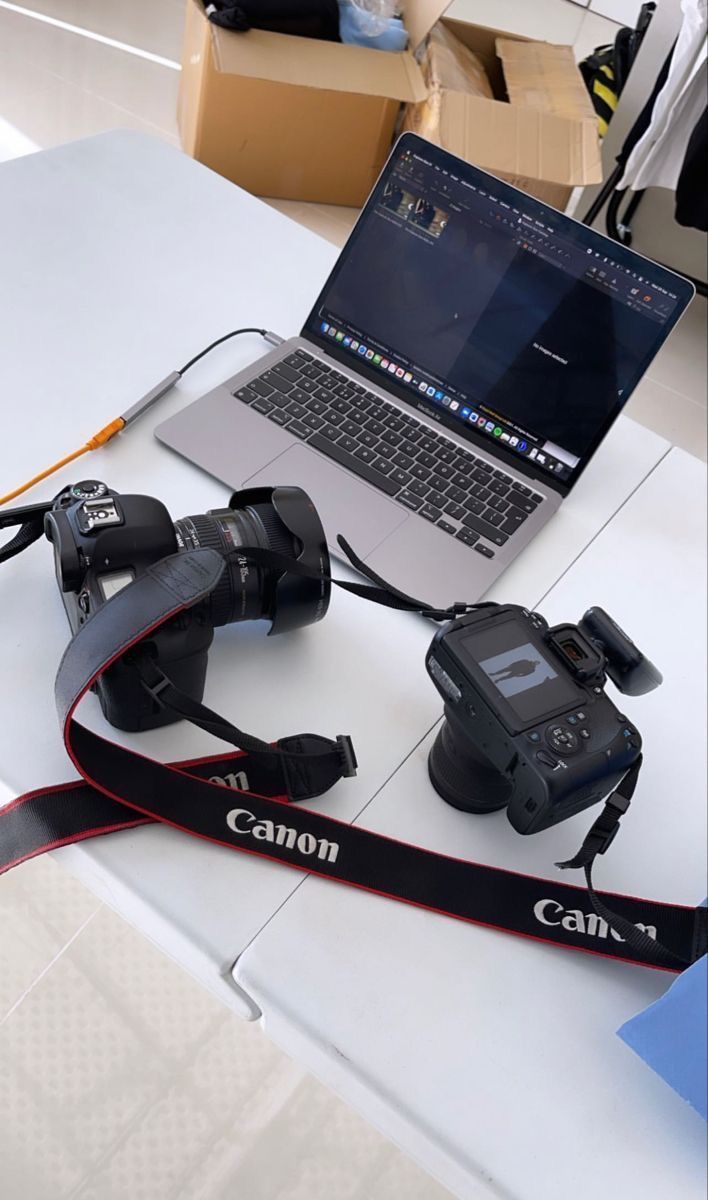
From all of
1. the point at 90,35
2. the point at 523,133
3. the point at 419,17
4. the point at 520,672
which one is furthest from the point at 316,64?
the point at 520,672

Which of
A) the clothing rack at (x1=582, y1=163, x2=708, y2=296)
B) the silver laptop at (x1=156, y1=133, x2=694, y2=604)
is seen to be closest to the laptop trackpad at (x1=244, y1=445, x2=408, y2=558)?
the silver laptop at (x1=156, y1=133, x2=694, y2=604)

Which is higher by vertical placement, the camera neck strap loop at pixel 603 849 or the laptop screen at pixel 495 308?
the laptop screen at pixel 495 308

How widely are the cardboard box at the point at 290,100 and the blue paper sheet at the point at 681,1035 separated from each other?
6.61 ft

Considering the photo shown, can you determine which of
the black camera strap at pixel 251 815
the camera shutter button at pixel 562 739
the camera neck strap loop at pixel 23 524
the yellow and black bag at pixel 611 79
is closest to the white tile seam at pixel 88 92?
the yellow and black bag at pixel 611 79

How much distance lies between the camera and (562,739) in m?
0.72

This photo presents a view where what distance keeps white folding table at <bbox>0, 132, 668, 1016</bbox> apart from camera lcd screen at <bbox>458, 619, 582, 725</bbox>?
5.3 inches

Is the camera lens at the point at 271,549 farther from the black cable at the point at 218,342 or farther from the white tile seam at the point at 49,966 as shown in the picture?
the white tile seam at the point at 49,966

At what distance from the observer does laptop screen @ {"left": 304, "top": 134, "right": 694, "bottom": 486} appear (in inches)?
39.6

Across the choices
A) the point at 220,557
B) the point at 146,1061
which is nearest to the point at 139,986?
the point at 146,1061

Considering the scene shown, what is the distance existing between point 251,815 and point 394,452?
433mm

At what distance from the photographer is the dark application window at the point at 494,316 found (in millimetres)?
1014

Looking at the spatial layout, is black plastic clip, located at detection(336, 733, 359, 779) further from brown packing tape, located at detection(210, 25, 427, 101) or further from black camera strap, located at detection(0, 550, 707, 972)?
brown packing tape, located at detection(210, 25, 427, 101)

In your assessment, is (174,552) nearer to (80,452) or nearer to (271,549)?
(271,549)

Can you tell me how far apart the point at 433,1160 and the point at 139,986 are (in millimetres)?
813
